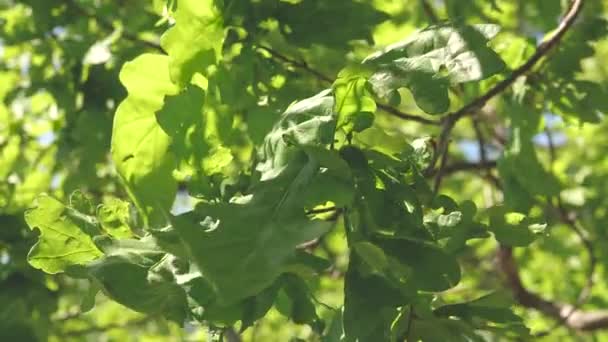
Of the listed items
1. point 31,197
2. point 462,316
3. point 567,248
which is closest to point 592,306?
point 567,248

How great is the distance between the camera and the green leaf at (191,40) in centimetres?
152

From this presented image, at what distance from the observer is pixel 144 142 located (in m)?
1.54

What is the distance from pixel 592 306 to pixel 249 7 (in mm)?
2327

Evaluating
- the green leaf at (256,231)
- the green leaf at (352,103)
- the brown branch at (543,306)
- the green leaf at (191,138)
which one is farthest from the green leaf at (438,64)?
the brown branch at (543,306)

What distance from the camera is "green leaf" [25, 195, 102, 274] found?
1396mm

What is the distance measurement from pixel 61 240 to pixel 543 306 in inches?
80.2

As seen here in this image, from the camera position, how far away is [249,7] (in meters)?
1.81

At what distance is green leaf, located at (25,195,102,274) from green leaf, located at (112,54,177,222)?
0.44ft

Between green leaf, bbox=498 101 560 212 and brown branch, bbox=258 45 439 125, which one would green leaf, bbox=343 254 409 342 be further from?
green leaf, bbox=498 101 560 212

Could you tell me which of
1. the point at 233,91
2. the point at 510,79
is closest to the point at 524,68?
the point at 510,79

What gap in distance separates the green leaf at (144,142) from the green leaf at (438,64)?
37 cm

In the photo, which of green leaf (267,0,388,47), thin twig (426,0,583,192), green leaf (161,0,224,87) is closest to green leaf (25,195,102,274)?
green leaf (161,0,224,87)

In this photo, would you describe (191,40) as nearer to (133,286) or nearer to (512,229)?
(133,286)

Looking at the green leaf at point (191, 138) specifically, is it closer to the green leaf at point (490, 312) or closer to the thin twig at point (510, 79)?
the green leaf at point (490, 312)
